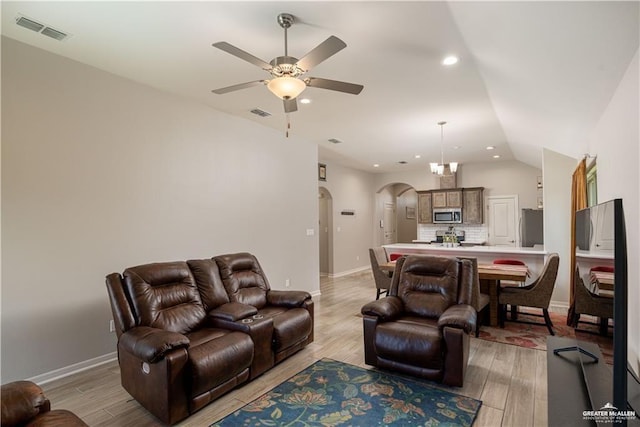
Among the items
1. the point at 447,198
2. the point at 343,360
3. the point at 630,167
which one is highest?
the point at 447,198

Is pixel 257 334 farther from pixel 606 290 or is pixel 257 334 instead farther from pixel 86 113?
pixel 86 113

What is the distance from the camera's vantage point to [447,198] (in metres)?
8.66

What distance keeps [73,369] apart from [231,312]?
5.27ft

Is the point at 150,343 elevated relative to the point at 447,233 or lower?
lower

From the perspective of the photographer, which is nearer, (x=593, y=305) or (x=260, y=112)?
(x=593, y=305)

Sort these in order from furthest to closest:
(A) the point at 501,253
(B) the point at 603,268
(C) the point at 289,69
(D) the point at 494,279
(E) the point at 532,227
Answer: (E) the point at 532,227
(A) the point at 501,253
(D) the point at 494,279
(C) the point at 289,69
(B) the point at 603,268

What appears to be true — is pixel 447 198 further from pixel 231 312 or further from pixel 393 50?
pixel 231 312

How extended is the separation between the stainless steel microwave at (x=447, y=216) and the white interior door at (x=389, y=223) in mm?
2008

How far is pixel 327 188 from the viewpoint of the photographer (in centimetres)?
802

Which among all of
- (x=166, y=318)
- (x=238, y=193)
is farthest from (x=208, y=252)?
(x=166, y=318)

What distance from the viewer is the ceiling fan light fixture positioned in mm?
2432

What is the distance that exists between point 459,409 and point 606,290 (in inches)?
55.3

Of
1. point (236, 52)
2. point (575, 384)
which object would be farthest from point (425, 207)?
point (236, 52)

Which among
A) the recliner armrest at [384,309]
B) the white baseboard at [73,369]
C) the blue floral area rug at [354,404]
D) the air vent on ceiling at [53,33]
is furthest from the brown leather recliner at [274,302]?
the air vent on ceiling at [53,33]
